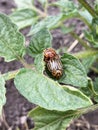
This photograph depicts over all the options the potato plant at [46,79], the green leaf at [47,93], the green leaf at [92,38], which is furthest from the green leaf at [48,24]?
→ the green leaf at [47,93]

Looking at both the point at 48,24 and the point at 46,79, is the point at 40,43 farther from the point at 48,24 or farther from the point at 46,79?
the point at 48,24

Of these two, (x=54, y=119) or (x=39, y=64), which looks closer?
(x=39, y=64)

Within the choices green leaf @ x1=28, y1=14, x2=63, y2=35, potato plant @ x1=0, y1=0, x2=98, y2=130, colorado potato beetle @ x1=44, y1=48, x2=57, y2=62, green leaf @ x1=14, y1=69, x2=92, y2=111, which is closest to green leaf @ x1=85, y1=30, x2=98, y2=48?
potato plant @ x1=0, y1=0, x2=98, y2=130

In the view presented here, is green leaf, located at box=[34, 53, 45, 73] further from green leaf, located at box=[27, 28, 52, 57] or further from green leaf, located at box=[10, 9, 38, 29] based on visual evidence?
green leaf, located at box=[10, 9, 38, 29]

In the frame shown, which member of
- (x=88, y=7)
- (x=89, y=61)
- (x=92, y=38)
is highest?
(x=88, y=7)

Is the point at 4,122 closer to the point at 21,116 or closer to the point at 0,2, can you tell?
the point at 21,116

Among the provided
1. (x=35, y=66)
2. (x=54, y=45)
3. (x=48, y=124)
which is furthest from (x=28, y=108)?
(x=35, y=66)

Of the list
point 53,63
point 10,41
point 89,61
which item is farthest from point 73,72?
point 89,61
